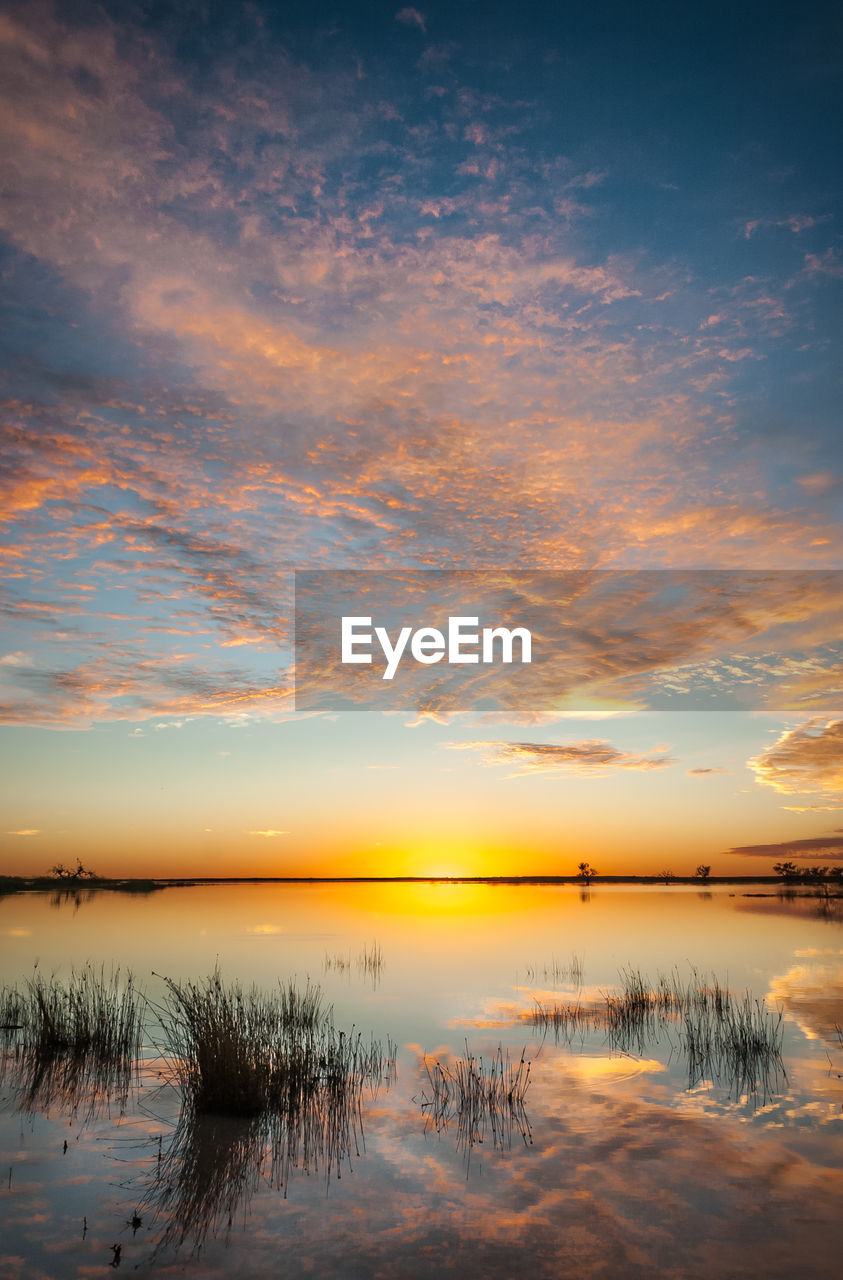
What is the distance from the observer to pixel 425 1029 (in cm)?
1775

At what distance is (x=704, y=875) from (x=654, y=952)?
13698 centimetres

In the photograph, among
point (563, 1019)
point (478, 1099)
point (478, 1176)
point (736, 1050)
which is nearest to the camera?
point (478, 1176)

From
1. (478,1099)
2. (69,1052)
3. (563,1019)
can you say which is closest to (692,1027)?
(563,1019)

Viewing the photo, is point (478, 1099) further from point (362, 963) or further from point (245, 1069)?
point (362, 963)

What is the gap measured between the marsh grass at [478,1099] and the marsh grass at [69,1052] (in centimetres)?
457

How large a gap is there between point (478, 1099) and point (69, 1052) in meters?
7.26

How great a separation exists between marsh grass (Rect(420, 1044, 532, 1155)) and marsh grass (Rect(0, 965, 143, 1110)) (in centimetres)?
457

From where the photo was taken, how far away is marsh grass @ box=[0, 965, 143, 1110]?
1242 cm

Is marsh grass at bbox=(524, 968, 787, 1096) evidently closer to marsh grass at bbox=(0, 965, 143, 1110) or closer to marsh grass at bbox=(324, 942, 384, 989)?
marsh grass at bbox=(324, 942, 384, 989)

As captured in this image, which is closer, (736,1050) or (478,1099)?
(478,1099)

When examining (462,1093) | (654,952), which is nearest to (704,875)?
(654,952)

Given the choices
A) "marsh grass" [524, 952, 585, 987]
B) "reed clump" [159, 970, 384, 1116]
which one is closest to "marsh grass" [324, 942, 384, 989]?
"marsh grass" [524, 952, 585, 987]

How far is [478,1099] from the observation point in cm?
1211

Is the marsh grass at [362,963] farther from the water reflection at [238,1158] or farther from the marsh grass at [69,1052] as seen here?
the water reflection at [238,1158]
